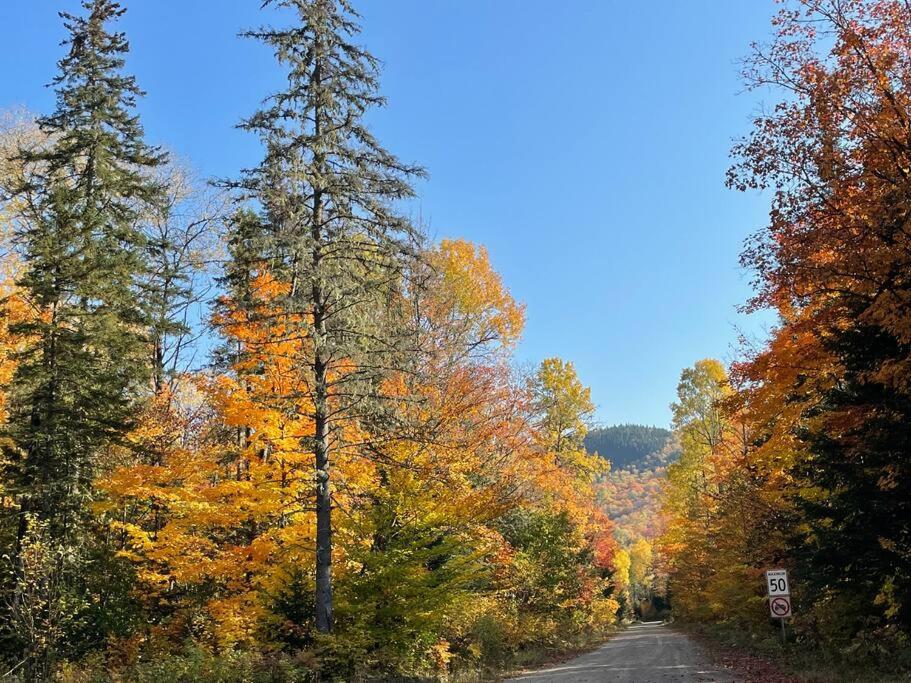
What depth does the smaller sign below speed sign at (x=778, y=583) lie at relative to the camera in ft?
56.7

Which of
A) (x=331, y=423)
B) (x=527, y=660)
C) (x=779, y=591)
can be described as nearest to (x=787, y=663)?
(x=779, y=591)

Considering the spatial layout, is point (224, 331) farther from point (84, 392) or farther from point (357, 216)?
point (357, 216)

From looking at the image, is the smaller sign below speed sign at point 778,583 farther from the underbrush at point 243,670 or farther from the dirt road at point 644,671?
the underbrush at point 243,670

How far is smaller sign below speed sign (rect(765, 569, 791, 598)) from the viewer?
17281mm

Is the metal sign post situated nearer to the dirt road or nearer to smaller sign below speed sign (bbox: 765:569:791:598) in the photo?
smaller sign below speed sign (bbox: 765:569:791:598)

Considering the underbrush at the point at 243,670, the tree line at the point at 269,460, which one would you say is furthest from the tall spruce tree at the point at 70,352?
the underbrush at the point at 243,670

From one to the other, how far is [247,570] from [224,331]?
21.0 ft

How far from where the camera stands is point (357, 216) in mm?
15375

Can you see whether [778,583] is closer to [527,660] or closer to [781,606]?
[781,606]

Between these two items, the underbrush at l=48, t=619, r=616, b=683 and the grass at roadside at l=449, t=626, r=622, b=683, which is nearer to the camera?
the underbrush at l=48, t=619, r=616, b=683

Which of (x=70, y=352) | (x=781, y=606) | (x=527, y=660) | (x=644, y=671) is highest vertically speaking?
(x=70, y=352)

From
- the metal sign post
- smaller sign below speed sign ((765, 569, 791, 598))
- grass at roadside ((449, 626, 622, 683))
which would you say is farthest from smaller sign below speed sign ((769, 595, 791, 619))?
grass at roadside ((449, 626, 622, 683))

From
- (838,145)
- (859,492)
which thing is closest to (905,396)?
(859,492)

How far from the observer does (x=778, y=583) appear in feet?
57.0
